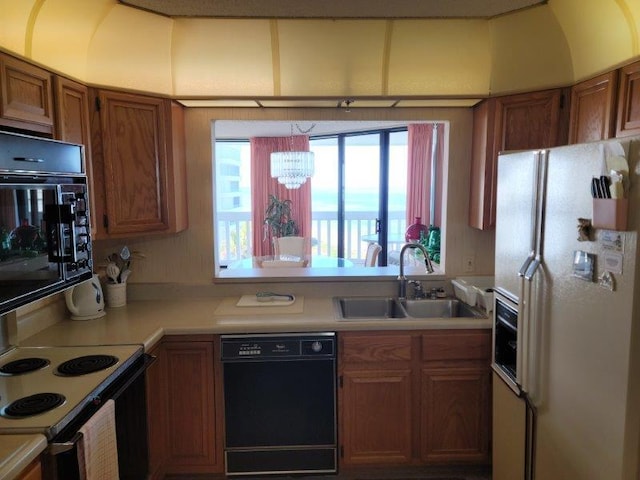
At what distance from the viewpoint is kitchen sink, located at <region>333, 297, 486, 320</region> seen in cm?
274

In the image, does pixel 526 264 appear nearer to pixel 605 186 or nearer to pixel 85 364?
pixel 605 186

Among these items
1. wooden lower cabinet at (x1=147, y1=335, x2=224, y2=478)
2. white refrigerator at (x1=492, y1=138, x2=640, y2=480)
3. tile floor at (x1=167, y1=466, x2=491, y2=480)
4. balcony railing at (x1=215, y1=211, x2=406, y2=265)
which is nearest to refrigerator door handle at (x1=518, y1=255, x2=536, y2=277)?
white refrigerator at (x1=492, y1=138, x2=640, y2=480)

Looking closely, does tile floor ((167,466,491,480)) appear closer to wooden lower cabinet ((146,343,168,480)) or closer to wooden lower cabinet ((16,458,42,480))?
wooden lower cabinet ((146,343,168,480))

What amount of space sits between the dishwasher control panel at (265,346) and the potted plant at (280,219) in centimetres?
434

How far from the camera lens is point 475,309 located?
2555 mm

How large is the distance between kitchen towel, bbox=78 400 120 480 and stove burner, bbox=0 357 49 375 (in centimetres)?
40

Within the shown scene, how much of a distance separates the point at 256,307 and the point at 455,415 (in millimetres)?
1258

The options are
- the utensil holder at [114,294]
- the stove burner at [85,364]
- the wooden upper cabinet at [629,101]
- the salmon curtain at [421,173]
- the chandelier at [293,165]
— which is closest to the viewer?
the stove burner at [85,364]

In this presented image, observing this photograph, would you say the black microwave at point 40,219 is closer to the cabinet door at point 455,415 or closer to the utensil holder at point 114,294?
the utensil holder at point 114,294

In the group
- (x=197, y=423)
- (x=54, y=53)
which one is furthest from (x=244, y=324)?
(x=54, y=53)

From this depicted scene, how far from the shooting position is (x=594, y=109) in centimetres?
207

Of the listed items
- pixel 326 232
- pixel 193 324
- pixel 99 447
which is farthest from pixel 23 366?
pixel 326 232

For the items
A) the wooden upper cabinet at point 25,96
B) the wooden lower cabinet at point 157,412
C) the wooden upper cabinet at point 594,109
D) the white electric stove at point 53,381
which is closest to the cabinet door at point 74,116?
the wooden upper cabinet at point 25,96

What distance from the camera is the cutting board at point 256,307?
2.51 m
